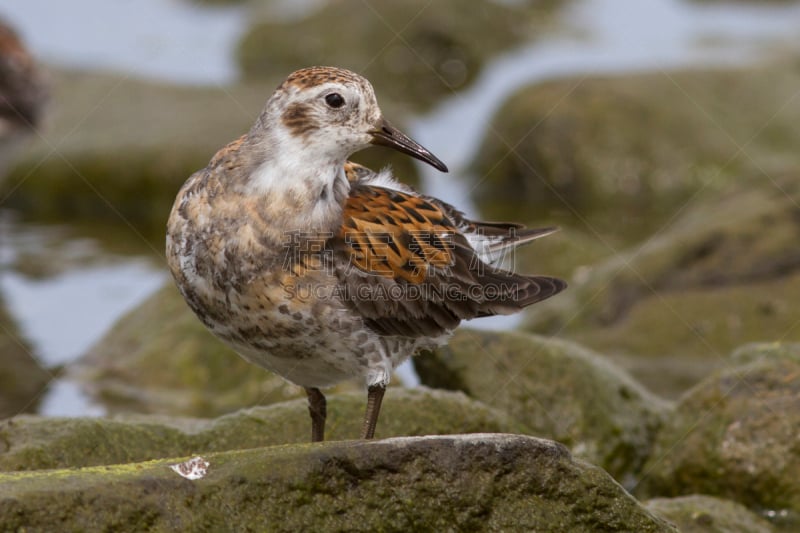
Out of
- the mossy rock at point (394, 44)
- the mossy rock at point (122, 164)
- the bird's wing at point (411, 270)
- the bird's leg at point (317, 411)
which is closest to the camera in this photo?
the bird's wing at point (411, 270)

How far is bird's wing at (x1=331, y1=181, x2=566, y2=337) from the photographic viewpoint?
6.86 meters

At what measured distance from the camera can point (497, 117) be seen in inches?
703

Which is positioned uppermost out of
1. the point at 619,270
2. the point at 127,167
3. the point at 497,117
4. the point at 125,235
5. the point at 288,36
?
the point at 288,36

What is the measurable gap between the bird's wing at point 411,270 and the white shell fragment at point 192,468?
4.96 feet

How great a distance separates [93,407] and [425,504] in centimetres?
559

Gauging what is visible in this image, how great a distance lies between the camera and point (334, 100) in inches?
264

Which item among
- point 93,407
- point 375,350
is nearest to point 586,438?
point 375,350

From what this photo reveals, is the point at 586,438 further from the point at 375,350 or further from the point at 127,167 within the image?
the point at 127,167

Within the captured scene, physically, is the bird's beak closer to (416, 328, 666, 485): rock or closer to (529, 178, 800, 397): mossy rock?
(416, 328, 666, 485): rock

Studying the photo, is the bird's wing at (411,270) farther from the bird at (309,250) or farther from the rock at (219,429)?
the rock at (219,429)

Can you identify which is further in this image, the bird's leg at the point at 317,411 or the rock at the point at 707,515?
the bird's leg at the point at 317,411

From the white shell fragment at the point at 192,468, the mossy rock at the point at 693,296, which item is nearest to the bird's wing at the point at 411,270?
the white shell fragment at the point at 192,468

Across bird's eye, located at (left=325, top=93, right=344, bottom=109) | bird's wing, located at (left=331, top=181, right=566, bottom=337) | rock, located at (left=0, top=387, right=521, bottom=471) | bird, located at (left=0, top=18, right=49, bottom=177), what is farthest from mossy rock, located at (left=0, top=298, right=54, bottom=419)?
bird's eye, located at (left=325, top=93, right=344, bottom=109)

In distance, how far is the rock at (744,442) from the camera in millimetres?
8273
